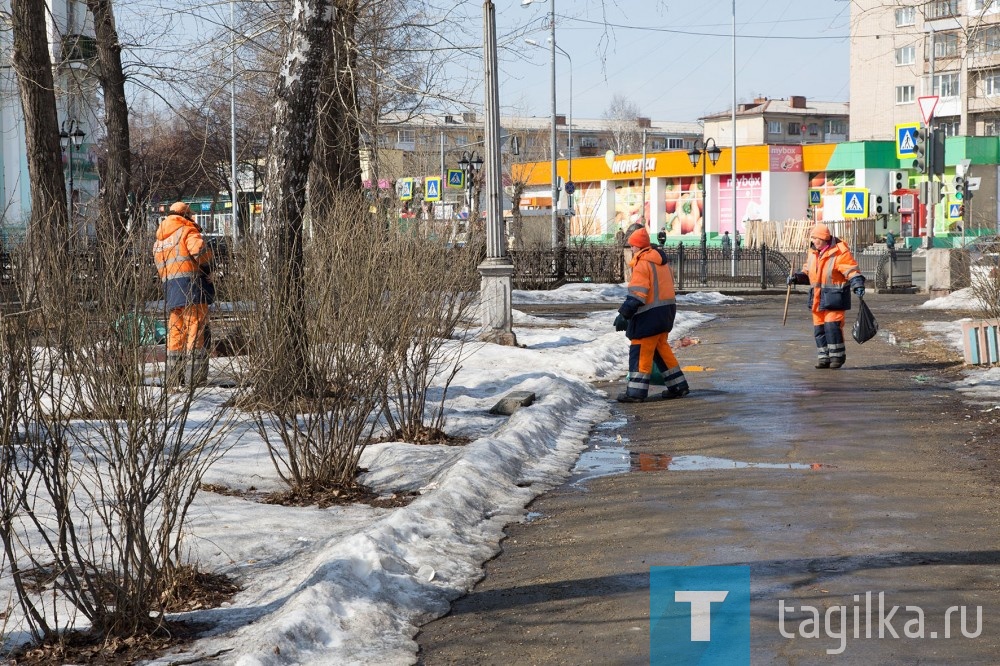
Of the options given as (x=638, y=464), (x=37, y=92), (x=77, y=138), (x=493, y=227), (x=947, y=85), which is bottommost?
(x=638, y=464)

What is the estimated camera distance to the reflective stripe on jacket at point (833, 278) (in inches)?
549

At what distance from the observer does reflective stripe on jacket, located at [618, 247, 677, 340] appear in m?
12.2

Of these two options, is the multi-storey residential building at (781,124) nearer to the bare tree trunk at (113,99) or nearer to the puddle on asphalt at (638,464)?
the bare tree trunk at (113,99)

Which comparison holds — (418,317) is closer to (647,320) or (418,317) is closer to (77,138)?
(647,320)

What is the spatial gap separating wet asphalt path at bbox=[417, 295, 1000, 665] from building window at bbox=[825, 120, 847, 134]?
99.5 metres

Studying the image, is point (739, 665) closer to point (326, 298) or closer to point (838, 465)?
point (326, 298)

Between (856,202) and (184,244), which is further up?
(856,202)

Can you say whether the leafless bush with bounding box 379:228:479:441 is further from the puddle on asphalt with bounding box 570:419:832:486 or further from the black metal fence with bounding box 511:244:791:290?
the black metal fence with bounding box 511:244:791:290

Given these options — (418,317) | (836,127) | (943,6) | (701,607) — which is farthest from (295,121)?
(836,127)

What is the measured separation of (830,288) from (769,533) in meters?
7.93

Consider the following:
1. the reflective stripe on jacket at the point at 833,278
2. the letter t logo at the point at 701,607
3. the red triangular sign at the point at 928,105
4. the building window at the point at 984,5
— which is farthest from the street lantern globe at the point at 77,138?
the letter t logo at the point at 701,607

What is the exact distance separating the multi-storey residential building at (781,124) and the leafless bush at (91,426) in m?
97.8

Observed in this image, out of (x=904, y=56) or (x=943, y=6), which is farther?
(x=904, y=56)

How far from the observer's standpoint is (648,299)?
1226 cm
